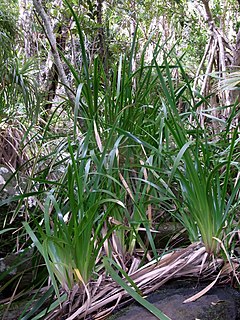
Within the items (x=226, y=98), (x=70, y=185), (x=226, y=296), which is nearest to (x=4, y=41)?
(x=226, y=98)

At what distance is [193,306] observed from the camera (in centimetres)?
61

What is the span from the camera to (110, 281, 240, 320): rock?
0.59 meters

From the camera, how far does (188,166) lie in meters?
0.70

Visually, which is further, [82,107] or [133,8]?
[133,8]

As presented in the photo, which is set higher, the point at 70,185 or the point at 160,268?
the point at 70,185

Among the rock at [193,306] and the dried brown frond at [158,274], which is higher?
the dried brown frond at [158,274]

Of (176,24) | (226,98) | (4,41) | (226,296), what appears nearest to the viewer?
(226,296)

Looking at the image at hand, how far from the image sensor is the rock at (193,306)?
0.59 metres

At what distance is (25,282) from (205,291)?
574 millimetres

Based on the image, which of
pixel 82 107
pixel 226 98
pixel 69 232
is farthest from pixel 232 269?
pixel 226 98

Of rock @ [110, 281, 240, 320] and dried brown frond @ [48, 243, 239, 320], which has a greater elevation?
dried brown frond @ [48, 243, 239, 320]

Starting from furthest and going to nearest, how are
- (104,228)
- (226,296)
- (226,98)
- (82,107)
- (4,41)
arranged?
(226,98), (4,41), (82,107), (104,228), (226,296)

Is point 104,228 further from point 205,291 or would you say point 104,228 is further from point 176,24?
point 176,24

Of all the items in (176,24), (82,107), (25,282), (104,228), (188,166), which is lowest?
(25,282)
